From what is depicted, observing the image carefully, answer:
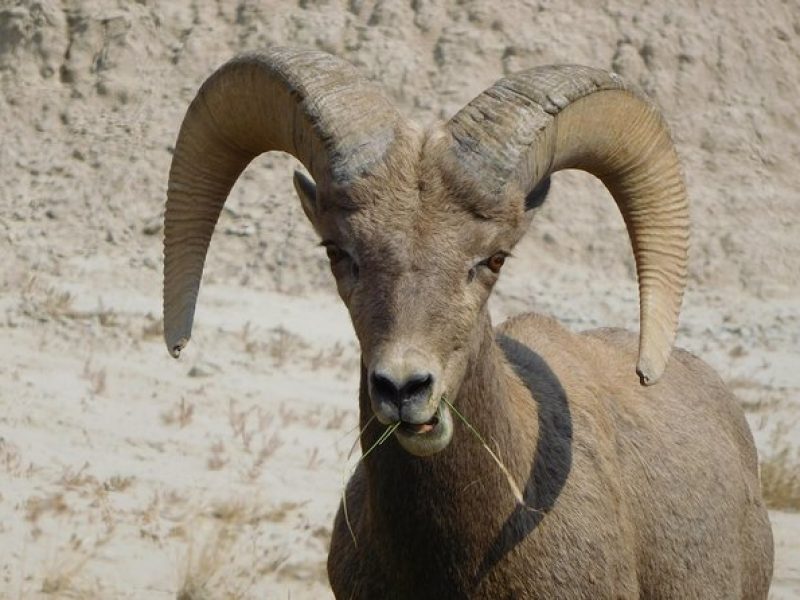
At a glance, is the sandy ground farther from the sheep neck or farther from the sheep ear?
the sheep ear

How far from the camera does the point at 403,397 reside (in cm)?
496

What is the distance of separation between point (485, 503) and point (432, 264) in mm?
1149

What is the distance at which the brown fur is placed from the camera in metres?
5.38

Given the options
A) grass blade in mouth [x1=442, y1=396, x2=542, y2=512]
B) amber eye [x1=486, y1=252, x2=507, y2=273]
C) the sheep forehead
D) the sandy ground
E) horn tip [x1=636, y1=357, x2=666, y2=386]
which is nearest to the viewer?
the sheep forehead

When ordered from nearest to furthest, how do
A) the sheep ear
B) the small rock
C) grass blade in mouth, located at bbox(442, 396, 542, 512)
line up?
1. grass blade in mouth, located at bbox(442, 396, 542, 512)
2. the sheep ear
3. the small rock

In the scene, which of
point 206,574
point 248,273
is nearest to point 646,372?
point 206,574

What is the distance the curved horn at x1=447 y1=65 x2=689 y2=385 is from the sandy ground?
4172mm

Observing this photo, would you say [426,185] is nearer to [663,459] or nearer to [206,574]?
[663,459]

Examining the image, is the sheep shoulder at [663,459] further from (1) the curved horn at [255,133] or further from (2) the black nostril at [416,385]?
(1) the curved horn at [255,133]

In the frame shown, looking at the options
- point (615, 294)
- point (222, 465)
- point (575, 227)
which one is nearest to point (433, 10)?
point (575, 227)

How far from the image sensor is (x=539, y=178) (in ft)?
19.8

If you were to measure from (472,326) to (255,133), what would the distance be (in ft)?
5.49

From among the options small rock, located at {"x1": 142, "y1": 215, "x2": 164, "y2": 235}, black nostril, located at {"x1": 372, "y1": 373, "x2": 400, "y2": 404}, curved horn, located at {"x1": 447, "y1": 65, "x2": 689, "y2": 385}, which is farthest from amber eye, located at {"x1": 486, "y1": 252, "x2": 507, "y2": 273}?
small rock, located at {"x1": 142, "y1": 215, "x2": 164, "y2": 235}

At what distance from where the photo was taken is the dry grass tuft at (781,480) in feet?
40.6
